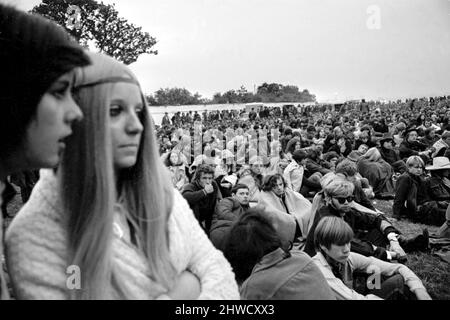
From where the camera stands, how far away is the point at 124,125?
120cm

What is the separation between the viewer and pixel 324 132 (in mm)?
15000

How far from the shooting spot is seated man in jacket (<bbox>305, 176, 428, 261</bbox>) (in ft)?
14.8

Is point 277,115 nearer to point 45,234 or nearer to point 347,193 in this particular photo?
point 347,193

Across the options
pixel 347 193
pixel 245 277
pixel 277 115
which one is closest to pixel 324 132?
pixel 347 193

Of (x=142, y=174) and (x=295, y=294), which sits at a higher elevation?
(x=142, y=174)

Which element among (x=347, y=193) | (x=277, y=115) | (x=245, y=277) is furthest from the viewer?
(x=277, y=115)

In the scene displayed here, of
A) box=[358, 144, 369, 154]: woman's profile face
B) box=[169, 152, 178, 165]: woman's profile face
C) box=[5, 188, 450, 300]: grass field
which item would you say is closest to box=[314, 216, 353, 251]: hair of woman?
box=[5, 188, 450, 300]: grass field

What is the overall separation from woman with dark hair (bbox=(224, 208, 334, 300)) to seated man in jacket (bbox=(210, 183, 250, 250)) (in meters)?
1.65

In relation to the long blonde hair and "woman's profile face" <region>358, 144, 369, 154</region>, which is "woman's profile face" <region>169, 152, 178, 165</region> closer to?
"woman's profile face" <region>358, 144, 369, 154</region>

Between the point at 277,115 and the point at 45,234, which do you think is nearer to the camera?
the point at 45,234

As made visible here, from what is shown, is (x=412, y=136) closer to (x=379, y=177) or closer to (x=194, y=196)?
(x=379, y=177)

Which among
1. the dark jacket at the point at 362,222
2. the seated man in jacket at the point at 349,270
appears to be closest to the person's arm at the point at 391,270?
the seated man in jacket at the point at 349,270

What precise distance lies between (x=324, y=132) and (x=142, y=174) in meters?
14.3

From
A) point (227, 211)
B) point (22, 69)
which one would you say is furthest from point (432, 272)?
point (22, 69)
